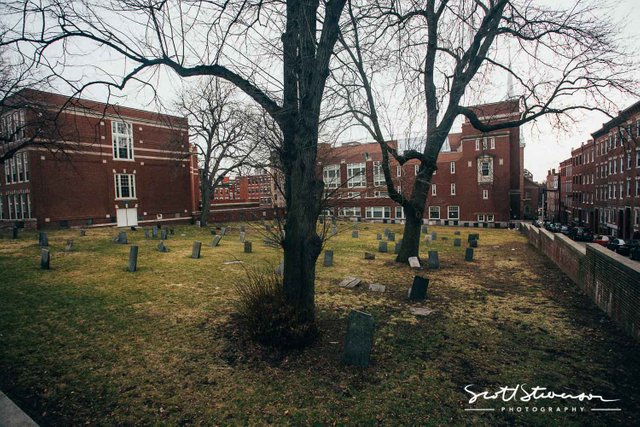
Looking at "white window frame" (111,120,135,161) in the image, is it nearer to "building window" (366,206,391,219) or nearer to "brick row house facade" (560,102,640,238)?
"building window" (366,206,391,219)

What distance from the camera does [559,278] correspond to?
35.0 ft

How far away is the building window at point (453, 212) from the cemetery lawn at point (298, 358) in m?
35.7

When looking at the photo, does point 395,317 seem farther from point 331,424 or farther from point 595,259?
point 595,259

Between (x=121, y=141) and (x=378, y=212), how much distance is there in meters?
35.8

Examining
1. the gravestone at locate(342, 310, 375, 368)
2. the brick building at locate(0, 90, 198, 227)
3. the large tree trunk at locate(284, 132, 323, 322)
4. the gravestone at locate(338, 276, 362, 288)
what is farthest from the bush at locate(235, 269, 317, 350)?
the brick building at locate(0, 90, 198, 227)

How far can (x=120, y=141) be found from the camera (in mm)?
32062

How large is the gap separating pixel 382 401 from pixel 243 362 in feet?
7.13

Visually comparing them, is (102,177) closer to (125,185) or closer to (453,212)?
(125,185)

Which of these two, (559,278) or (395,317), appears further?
(559,278)

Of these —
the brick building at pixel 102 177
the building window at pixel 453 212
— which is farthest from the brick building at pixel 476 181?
the brick building at pixel 102 177

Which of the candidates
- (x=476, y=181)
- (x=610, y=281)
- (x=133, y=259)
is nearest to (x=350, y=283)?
(x=610, y=281)

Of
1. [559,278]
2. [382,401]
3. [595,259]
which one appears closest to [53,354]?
[382,401]

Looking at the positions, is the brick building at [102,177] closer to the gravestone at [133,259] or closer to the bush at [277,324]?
the gravestone at [133,259]

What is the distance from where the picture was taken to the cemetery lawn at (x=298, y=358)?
3.67 metres
